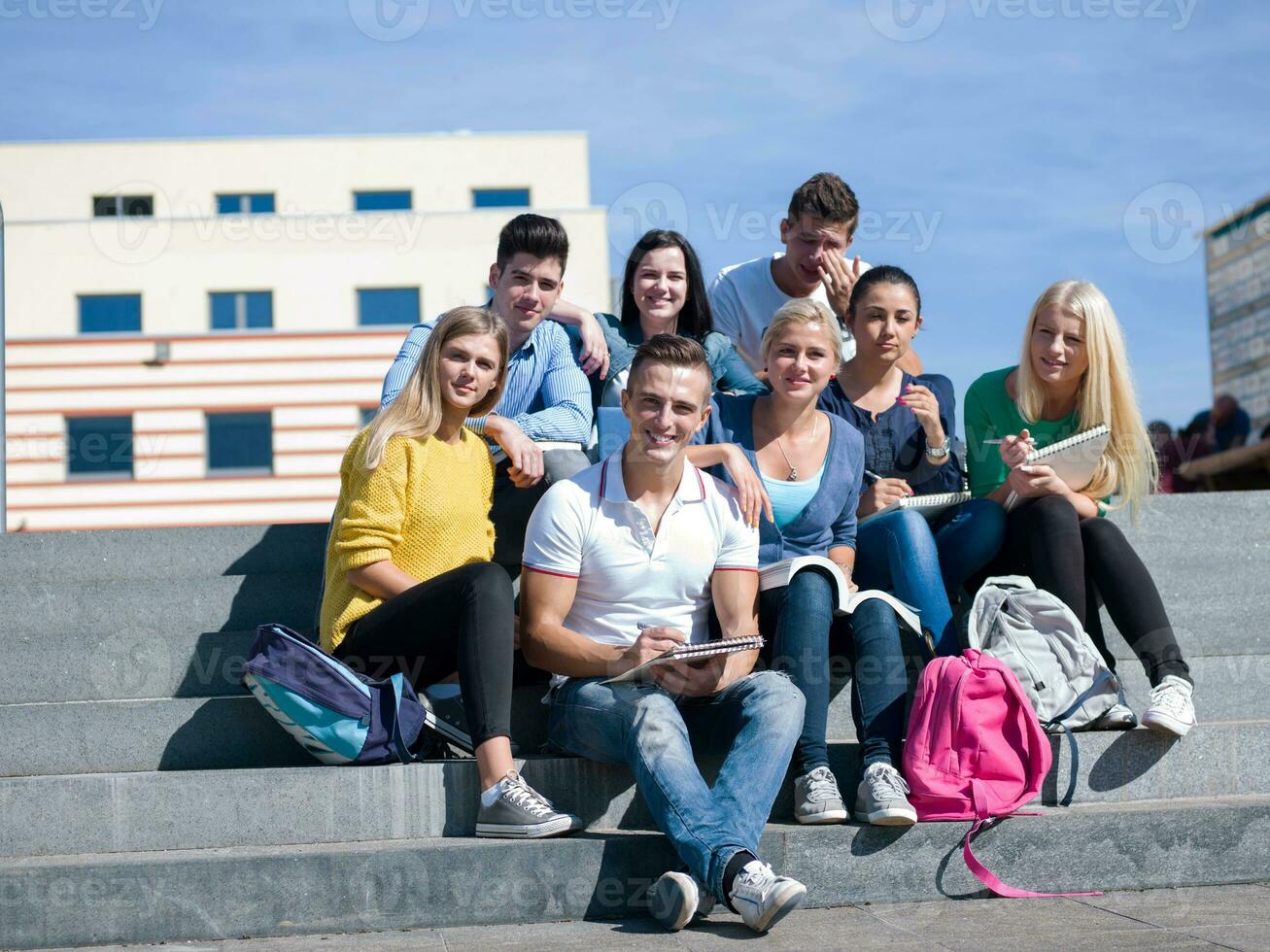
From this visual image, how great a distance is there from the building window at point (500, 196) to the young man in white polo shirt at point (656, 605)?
24.0 meters

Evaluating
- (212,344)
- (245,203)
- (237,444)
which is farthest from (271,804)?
(245,203)

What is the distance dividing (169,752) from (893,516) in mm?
2238

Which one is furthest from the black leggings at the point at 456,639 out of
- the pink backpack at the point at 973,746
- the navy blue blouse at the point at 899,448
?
the navy blue blouse at the point at 899,448

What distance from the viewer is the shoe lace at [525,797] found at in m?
3.26

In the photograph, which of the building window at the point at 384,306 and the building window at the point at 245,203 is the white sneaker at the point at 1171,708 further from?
the building window at the point at 245,203

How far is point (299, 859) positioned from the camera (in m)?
3.10

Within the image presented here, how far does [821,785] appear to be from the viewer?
136 inches

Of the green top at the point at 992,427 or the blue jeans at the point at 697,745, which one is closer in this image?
the blue jeans at the point at 697,745

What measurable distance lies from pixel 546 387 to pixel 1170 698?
2.35 metres

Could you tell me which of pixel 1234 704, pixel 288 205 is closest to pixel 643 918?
pixel 1234 704

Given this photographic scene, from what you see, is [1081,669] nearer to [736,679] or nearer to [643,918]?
[736,679]

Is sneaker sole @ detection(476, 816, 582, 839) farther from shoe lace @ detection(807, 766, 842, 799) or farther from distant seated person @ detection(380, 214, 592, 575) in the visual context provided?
distant seated person @ detection(380, 214, 592, 575)

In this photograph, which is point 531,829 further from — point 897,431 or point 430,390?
point 897,431

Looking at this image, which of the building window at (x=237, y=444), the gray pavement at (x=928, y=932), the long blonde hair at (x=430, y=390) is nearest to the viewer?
the gray pavement at (x=928, y=932)
